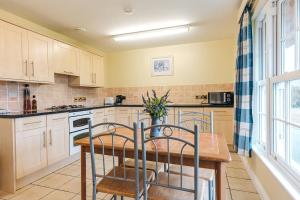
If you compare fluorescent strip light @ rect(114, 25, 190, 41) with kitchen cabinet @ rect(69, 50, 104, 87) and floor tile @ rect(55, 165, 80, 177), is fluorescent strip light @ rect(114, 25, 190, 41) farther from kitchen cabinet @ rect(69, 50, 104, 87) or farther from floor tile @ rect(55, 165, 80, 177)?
floor tile @ rect(55, 165, 80, 177)

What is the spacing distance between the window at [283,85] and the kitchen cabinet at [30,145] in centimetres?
280

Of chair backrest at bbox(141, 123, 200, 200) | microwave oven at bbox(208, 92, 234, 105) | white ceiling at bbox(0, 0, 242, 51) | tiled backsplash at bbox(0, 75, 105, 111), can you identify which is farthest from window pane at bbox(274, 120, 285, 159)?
tiled backsplash at bbox(0, 75, 105, 111)

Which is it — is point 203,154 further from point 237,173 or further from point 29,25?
point 29,25

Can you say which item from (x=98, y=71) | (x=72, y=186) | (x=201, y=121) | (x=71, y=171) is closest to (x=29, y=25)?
(x=98, y=71)

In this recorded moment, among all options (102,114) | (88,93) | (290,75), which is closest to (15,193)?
(102,114)

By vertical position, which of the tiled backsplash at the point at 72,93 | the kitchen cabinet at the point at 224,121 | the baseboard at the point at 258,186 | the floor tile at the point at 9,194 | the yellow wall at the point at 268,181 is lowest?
the floor tile at the point at 9,194

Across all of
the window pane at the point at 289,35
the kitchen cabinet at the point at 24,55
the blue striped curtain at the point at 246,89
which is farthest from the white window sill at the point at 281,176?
the kitchen cabinet at the point at 24,55

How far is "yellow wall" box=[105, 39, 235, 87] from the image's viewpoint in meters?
4.14

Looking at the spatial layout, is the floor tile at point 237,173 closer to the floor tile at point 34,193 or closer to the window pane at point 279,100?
the window pane at point 279,100

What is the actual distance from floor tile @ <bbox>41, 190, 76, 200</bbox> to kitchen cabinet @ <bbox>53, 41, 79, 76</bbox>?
1.96 metres

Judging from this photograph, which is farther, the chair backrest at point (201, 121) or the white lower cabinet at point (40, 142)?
the white lower cabinet at point (40, 142)

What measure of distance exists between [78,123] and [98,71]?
159 centimetres

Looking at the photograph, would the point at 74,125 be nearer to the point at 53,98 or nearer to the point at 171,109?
the point at 53,98

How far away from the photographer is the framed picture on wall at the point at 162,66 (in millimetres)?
4500
